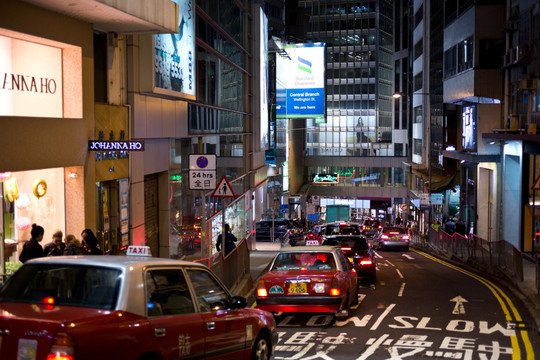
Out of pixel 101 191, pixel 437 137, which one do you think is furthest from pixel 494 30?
pixel 101 191

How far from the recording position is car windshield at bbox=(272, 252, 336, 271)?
15156 millimetres

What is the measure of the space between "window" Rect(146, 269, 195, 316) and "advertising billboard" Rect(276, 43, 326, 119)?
42.2 meters

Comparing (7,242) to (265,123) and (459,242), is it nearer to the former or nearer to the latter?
(459,242)

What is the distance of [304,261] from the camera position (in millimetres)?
15367

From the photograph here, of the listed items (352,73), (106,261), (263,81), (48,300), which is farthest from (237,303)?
(352,73)

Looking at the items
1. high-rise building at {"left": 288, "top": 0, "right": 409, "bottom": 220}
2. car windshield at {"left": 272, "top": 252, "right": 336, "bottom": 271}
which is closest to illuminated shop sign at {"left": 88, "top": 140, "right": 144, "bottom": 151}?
car windshield at {"left": 272, "top": 252, "right": 336, "bottom": 271}

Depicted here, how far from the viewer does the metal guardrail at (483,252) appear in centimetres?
2220

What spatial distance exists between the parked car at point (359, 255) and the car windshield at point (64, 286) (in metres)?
14.1

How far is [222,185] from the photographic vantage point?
698 inches

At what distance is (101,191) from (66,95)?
2.74 meters

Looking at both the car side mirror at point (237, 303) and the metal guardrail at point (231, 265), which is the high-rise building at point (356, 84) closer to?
the metal guardrail at point (231, 265)

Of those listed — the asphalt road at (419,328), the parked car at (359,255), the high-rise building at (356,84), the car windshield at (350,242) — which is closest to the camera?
the asphalt road at (419,328)

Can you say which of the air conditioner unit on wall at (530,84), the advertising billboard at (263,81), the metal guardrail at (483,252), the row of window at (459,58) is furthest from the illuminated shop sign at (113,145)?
the advertising billboard at (263,81)

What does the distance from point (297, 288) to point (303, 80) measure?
37.3 meters
